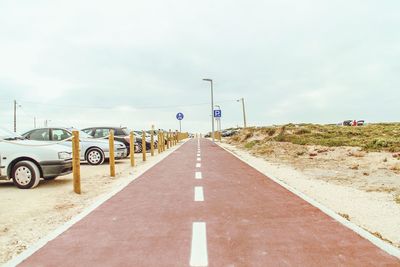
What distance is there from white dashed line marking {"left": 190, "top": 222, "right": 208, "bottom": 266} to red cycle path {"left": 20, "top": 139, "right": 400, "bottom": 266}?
0.20 feet

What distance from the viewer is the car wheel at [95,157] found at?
1591 centimetres

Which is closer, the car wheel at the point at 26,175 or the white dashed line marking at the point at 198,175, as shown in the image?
the car wheel at the point at 26,175

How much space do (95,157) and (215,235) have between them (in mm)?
11925

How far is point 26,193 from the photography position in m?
8.84

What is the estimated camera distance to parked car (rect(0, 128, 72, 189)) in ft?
30.8

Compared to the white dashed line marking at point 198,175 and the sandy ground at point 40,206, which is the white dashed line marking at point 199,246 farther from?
the white dashed line marking at point 198,175

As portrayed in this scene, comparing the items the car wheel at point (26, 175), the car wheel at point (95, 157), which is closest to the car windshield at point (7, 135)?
the car wheel at point (26, 175)

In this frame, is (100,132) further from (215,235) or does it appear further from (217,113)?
(217,113)

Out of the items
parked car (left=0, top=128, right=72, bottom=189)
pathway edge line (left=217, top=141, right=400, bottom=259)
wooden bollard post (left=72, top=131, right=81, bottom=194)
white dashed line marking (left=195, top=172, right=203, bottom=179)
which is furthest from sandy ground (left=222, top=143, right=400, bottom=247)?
parked car (left=0, top=128, right=72, bottom=189)

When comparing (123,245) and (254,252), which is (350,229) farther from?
(123,245)

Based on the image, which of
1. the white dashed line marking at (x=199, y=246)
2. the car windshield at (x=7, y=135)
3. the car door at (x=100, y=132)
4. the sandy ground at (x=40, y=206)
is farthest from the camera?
the car door at (x=100, y=132)

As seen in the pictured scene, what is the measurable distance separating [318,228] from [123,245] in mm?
2681

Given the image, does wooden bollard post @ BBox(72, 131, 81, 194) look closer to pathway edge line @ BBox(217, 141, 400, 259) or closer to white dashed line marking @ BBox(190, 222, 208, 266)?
white dashed line marking @ BBox(190, 222, 208, 266)

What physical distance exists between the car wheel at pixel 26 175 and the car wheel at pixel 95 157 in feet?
21.0
